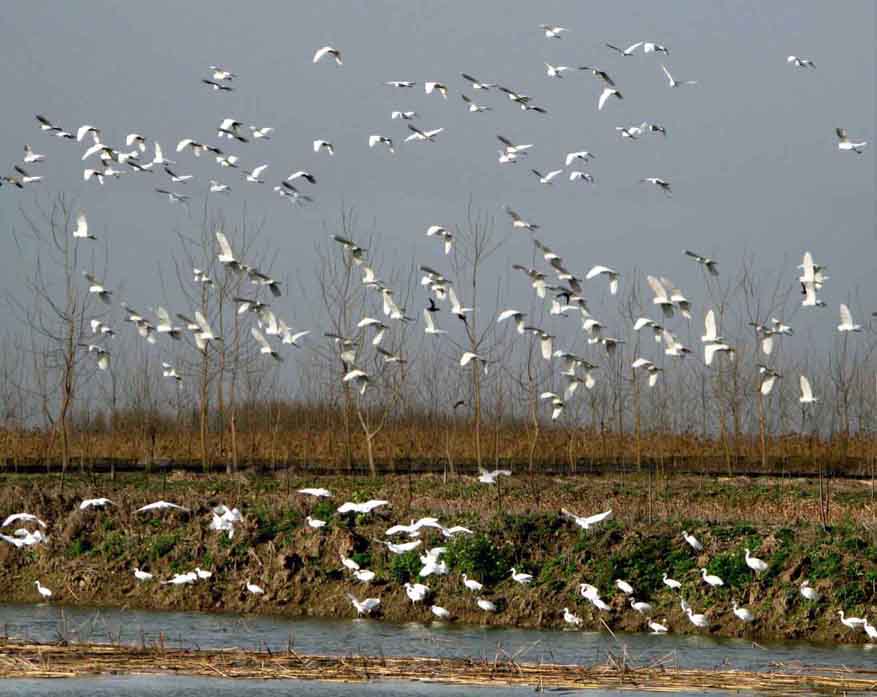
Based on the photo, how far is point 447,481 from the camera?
32.0 meters

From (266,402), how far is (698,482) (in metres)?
18.5

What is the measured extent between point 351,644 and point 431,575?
9.53 feet

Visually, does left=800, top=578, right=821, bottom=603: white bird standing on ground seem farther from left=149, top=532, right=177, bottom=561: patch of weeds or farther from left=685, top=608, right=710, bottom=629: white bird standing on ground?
left=149, top=532, right=177, bottom=561: patch of weeds

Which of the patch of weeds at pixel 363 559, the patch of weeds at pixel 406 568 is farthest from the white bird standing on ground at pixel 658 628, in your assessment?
the patch of weeds at pixel 363 559

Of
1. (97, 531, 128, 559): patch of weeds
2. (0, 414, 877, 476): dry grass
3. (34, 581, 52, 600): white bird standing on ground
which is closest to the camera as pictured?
(34, 581, 52, 600): white bird standing on ground

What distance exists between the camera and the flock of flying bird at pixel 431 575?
66.5 ft

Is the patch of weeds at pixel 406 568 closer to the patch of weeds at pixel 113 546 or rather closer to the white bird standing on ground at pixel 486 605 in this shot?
the white bird standing on ground at pixel 486 605

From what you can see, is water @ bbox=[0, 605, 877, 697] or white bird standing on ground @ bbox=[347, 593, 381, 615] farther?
white bird standing on ground @ bbox=[347, 593, 381, 615]

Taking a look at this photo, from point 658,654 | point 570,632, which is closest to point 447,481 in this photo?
point 570,632

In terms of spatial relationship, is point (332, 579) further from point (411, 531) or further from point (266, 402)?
point (266, 402)

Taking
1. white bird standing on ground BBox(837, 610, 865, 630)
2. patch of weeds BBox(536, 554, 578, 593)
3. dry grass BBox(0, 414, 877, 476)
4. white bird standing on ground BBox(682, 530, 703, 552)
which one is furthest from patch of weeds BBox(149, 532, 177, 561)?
dry grass BBox(0, 414, 877, 476)

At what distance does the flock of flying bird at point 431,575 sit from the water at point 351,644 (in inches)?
13.6

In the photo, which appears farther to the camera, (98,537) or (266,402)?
(266,402)

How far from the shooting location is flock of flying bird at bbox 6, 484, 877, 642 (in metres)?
20.3
